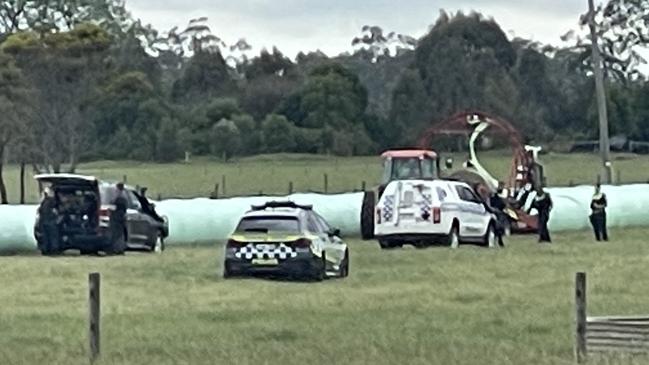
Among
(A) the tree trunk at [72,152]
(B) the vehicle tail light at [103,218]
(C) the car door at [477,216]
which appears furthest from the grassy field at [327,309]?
(A) the tree trunk at [72,152]

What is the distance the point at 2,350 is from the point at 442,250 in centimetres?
2023

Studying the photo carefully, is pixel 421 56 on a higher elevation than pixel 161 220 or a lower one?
higher

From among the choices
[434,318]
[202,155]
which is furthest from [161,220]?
[202,155]

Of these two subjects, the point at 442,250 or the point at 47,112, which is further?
the point at 47,112

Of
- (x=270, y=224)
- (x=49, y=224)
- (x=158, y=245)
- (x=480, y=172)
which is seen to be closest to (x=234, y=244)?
(x=270, y=224)

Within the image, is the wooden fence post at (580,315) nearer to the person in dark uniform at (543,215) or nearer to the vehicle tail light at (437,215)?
the vehicle tail light at (437,215)

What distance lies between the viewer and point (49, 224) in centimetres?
3734

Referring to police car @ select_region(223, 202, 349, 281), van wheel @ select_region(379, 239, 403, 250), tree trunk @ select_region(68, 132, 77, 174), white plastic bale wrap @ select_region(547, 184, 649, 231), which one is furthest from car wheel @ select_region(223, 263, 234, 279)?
tree trunk @ select_region(68, 132, 77, 174)

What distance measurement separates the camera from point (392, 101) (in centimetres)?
9525

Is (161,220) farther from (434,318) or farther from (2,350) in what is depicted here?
(2,350)

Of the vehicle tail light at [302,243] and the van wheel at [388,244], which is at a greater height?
the vehicle tail light at [302,243]

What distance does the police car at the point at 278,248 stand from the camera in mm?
29312

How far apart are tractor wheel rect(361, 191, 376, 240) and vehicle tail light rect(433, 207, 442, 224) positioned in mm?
5040

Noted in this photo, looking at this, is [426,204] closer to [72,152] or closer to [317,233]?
[317,233]
